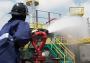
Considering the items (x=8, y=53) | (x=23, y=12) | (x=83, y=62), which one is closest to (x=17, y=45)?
(x=8, y=53)

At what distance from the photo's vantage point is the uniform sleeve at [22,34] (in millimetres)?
5371

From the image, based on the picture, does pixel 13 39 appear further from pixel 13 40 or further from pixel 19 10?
pixel 19 10

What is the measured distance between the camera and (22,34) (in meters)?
5.38

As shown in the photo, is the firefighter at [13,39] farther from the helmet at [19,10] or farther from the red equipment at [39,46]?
the red equipment at [39,46]

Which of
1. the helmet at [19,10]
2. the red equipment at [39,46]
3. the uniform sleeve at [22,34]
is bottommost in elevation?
the red equipment at [39,46]

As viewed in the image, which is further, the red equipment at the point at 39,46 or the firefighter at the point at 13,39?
the red equipment at the point at 39,46

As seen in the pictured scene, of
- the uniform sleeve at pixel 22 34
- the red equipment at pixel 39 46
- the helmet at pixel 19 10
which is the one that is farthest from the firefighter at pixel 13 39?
the red equipment at pixel 39 46

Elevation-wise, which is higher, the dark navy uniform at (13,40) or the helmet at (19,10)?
the helmet at (19,10)

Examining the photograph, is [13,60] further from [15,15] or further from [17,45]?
[15,15]

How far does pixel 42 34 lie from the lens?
5.97 meters

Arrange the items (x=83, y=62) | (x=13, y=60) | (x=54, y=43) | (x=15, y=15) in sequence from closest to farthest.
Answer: (x=13, y=60) < (x=15, y=15) < (x=54, y=43) < (x=83, y=62)

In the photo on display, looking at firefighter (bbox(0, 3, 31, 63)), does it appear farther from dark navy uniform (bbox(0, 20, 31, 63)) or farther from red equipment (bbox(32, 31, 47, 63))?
red equipment (bbox(32, 31, 47, 63))

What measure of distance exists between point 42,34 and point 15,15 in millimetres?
577

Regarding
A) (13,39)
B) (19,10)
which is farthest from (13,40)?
(19,10)
